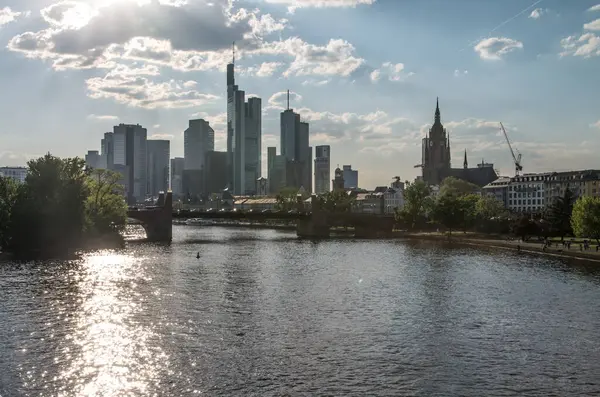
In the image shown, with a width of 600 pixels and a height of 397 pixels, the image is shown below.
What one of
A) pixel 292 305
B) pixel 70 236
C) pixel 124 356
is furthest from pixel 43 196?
pixel 124 356

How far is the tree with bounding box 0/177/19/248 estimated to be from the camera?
120m

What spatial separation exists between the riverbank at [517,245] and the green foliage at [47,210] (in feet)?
311

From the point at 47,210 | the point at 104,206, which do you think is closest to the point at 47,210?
the point at 47,210

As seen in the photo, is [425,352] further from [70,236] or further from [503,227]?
[503,227]

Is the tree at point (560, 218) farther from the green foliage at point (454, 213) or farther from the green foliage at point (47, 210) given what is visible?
the green foliage at point (47, 210)

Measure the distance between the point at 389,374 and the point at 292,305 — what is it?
26.4m

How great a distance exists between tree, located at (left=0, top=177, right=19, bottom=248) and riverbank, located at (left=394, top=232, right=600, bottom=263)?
348 ft

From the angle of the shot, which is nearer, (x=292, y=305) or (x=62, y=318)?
(x=62, y=318)

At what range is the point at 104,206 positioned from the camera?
15212cm

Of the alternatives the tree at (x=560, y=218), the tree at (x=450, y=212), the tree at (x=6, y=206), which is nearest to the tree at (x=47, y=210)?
the tree at (x=6, y=206)

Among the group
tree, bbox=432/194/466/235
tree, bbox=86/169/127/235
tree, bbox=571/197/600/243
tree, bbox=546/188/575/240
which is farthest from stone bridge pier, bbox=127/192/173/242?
tree, bbox=571/197/600/243

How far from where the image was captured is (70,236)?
422 feet

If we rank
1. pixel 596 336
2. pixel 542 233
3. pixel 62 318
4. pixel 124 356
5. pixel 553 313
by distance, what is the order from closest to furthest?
pixel 124 356 < pixel 596 336 < pixel 62 318 < pixel 553 313 < pixel 542 233

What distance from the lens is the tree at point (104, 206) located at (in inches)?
5719
